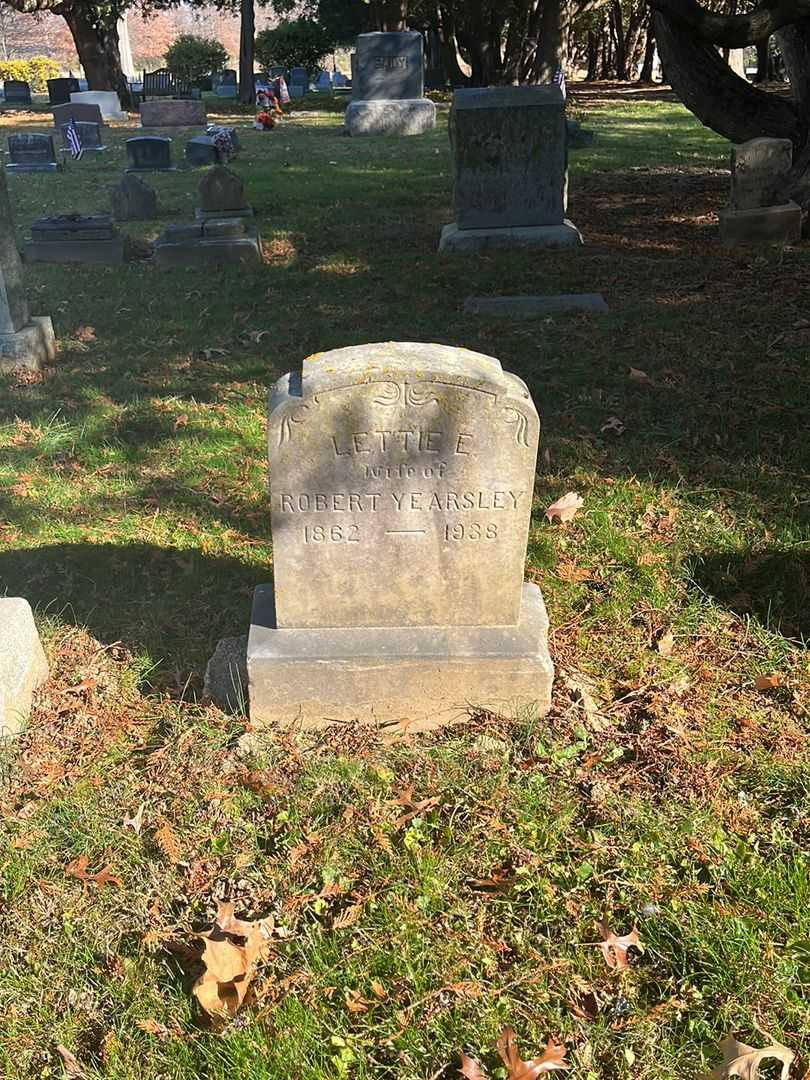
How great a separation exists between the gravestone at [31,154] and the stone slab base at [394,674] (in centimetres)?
1681

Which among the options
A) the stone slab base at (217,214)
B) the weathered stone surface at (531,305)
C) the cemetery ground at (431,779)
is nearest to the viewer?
the cemetery ground at (431,779)

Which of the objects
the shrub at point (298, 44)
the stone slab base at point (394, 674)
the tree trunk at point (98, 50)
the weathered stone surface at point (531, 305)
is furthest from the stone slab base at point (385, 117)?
the stone slab base at point (394, 674)

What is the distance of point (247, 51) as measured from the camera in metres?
29.7

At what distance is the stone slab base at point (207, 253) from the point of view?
411 inches

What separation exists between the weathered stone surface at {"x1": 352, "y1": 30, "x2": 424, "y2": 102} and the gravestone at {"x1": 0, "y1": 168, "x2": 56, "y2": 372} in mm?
16441

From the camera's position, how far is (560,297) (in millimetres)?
8656

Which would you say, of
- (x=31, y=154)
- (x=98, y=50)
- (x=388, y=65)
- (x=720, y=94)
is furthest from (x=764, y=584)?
(x=98, y=50)

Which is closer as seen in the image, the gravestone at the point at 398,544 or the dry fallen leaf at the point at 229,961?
the dry fallen leaf at the point at 229,961

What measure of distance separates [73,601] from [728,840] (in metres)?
3.12

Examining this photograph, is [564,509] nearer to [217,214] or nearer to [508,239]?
A: [508,239]

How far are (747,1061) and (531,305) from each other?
7121 millimetres

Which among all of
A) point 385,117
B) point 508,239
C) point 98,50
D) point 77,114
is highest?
point 98,50

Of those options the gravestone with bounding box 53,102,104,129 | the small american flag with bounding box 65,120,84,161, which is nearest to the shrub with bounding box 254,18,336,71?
the gravestone with bounding box 53,102,104,129

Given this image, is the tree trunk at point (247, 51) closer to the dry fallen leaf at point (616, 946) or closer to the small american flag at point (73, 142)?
the small american flag at point (73, 142)
